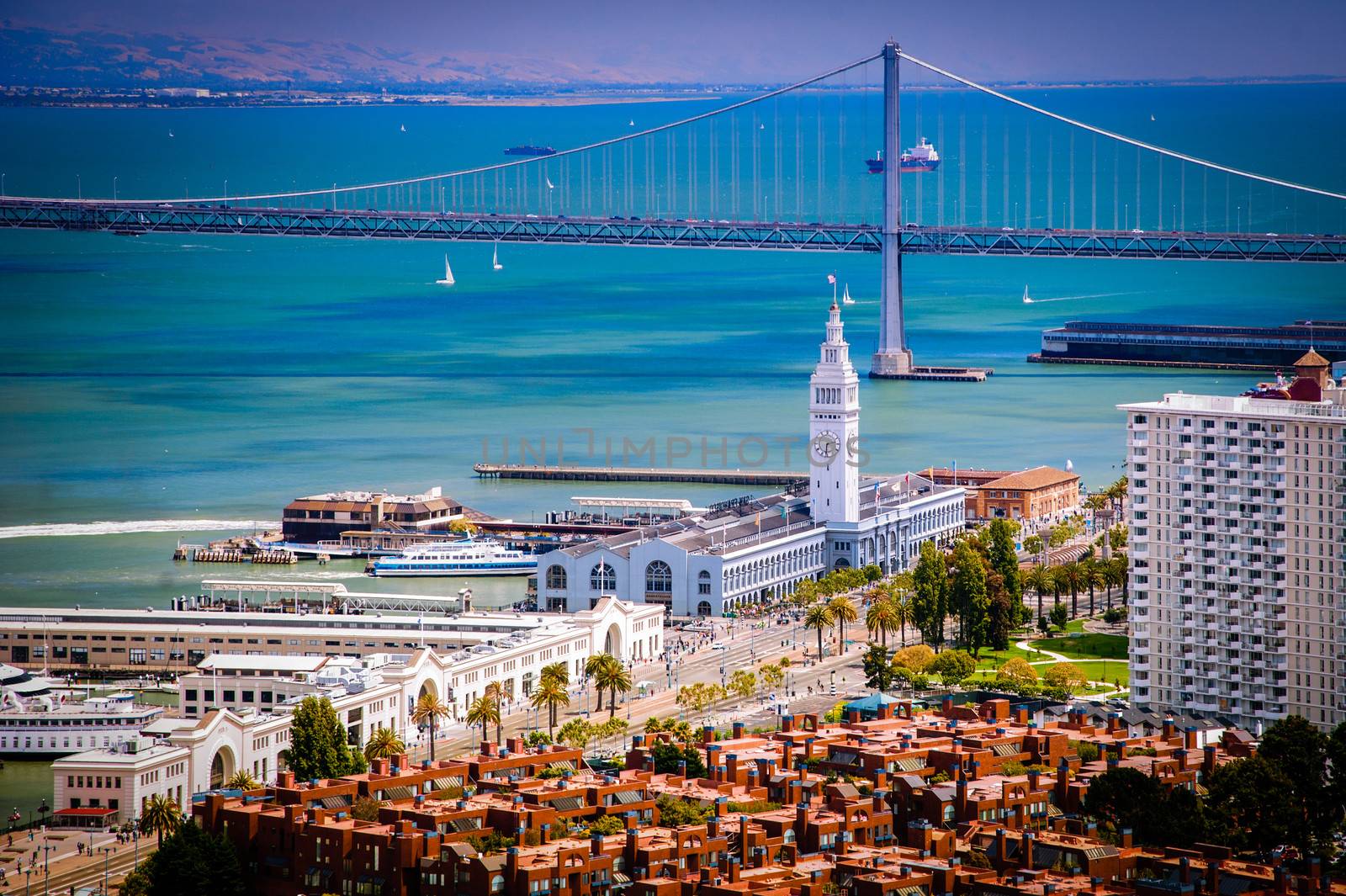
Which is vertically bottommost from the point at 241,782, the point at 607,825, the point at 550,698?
the point at 607,825

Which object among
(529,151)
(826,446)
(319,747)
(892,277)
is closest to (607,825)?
(319,747)

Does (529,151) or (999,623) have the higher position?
(529,151)

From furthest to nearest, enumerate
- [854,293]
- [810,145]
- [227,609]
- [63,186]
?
[810,145]
[63,186]
[854,293]
[227,609]

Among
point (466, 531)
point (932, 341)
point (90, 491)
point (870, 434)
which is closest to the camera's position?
point (466, 531)

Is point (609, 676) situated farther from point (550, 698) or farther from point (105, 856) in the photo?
point (105, 856)

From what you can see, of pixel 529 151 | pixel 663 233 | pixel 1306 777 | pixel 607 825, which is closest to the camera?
pixel 607 825

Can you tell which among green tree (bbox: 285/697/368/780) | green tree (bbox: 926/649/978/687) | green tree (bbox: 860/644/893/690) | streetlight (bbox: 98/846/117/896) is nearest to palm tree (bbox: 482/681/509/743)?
green tree (bbox: 285/697/368/780)

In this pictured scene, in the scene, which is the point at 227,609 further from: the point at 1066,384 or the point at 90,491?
the point at 1066,384

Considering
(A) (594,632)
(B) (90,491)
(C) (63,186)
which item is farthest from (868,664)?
(C) (63,186)

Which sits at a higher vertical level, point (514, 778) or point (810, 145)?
point (810, 145)
